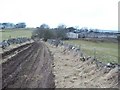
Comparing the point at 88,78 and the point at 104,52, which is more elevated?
the point at 88,78

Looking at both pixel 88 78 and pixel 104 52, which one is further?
pixel 104 52

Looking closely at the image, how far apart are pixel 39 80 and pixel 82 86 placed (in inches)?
116

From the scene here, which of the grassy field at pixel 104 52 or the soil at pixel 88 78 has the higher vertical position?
the soil at pixel 88 78

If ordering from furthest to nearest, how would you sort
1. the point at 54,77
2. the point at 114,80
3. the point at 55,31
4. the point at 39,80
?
the point at 55,31, the point at 54,77, the point at 39,80, the point at 114,80

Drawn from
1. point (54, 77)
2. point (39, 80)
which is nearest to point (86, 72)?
point (54, 77)

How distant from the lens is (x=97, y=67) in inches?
943

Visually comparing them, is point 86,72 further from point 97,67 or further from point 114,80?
point 114,80

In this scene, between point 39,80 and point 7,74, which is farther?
point 7,74

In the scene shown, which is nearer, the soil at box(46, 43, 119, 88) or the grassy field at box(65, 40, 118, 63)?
the soil at box(46, 43, 119, 88)

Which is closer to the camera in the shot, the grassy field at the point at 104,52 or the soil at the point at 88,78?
the soil at the point at 88,78

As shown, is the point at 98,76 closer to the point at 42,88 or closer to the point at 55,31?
the point at 42,88

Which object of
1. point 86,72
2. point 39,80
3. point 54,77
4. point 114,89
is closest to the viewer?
point 114,89

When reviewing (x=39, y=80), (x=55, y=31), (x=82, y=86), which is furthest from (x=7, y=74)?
(x=55, y=31)

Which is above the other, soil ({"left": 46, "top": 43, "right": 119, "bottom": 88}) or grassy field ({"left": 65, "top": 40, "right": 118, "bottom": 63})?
soil ({"left": 46, "top": 43, "right": 119, "bottom": 88})
